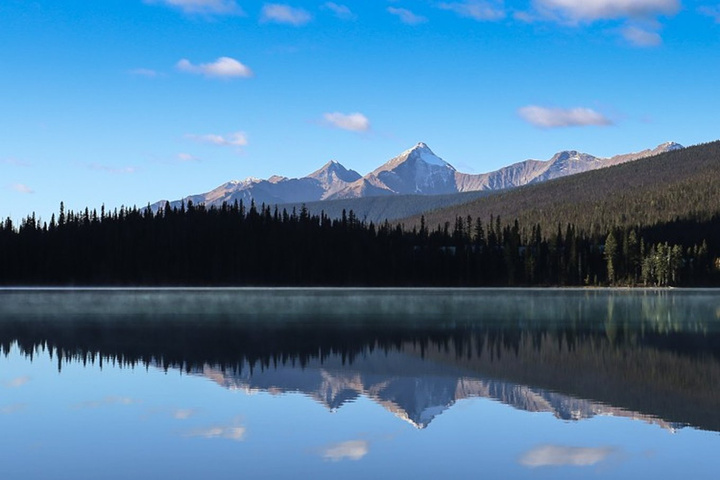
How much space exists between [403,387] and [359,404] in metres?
5.54

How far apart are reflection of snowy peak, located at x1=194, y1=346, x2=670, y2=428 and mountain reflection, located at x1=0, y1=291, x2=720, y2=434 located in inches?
3.0

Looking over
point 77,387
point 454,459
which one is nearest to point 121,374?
point 77,387

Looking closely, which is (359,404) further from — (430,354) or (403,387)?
(430,354)

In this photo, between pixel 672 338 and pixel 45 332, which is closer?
pixel 672 338

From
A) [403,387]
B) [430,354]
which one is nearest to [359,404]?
[403,387]

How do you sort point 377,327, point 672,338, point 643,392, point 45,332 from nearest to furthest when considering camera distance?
point 643,392, point 672,338, point 45,332, point 377,327

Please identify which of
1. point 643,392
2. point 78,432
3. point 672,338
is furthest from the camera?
point 672,338

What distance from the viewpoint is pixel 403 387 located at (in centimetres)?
4256

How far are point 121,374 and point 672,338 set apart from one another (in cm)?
3995

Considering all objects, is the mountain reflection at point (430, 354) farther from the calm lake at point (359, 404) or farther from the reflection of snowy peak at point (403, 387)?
the calm lake at point (359, 404)

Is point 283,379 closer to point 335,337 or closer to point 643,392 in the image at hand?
point 643,392

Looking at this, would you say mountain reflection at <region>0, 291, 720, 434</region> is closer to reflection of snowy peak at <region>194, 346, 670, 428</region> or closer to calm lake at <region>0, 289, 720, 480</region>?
reflection of snowy peak at <region>194, 346, 670, 428</region>

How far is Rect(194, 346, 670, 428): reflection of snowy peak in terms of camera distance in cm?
3616

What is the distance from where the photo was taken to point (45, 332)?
75812 millimetres
